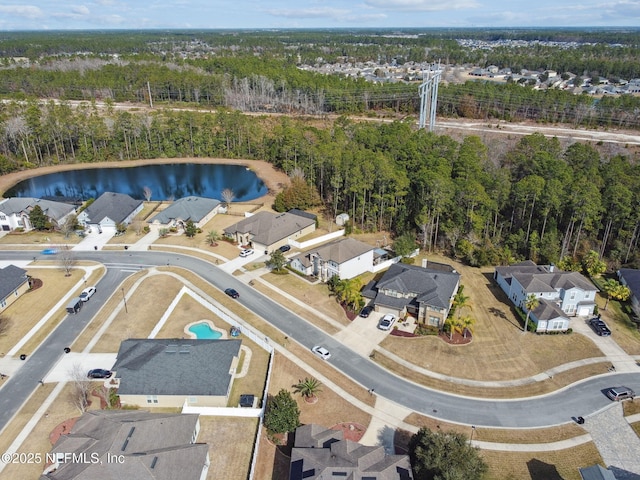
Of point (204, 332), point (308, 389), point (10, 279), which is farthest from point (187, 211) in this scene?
point (308, 389)

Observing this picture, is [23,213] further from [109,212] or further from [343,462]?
[343,462]

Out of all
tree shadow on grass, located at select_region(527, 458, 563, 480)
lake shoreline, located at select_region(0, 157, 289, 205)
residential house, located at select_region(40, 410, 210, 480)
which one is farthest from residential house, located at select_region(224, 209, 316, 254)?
tree shadow on grass, located at select_region(527, 458, 563, 480)

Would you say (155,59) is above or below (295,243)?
above

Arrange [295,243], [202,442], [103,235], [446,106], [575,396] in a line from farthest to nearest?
1. [446,106]
2. [103,235]
3. [295,243]
4. [575,396]
5. [202,442]

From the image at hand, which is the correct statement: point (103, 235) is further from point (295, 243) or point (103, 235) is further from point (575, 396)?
→ point (575, 396)

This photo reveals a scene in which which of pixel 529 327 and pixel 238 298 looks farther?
pixel 238 298

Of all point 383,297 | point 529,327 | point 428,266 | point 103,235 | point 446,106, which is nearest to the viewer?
point 529,327

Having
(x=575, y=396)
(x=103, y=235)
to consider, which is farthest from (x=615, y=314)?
(x=103, y=235)

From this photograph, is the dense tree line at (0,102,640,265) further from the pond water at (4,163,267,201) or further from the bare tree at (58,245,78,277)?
the bare tree at (58,245,78,277)
